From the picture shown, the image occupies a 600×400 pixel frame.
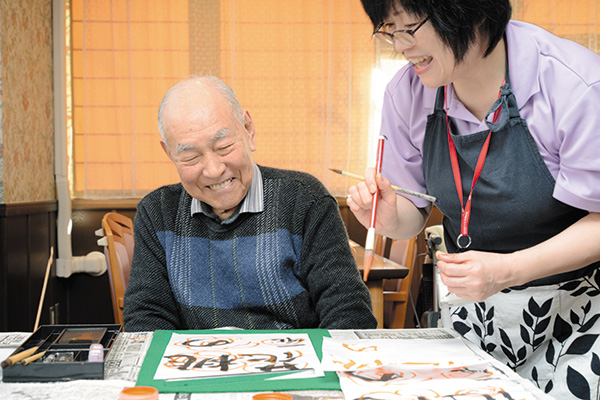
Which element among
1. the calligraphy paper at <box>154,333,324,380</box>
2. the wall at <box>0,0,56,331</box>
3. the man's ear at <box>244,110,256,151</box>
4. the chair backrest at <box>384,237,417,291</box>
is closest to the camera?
the calligraphy paper at <box>154,333,324,380</box>

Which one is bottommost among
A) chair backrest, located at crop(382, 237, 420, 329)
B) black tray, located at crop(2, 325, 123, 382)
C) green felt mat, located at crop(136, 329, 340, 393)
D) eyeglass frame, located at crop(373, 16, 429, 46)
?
chair backrest, located at crop(382, 237, 420, 329)

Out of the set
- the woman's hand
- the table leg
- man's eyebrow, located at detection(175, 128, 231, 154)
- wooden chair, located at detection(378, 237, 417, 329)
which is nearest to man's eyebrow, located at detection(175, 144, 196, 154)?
man's eyebrow, located at detection(175, 128, 231, 154)

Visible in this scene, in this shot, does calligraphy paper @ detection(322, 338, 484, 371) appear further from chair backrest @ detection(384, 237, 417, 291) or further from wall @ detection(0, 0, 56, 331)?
wall @ detection(0, 0, 56, 331)

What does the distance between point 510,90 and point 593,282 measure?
1.34ft

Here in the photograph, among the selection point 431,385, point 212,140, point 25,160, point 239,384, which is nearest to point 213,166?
point 212,140

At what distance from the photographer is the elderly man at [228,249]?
1487 mm

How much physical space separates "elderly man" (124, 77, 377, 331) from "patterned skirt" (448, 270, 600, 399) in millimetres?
356

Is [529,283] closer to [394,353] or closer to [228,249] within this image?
[394,353]

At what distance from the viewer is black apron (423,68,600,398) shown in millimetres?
1117

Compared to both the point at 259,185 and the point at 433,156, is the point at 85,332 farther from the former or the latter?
the point at 433,156

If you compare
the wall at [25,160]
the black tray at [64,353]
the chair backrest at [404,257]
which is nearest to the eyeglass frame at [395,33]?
the black tray at [64,353]

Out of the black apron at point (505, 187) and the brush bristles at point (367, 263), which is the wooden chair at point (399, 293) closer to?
the black apron at point (505, 187)

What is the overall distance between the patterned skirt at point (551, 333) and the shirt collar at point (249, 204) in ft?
2.10

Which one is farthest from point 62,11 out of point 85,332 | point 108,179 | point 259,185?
point 85,332
